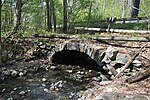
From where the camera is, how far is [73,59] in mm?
16750

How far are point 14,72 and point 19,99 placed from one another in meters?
3.39

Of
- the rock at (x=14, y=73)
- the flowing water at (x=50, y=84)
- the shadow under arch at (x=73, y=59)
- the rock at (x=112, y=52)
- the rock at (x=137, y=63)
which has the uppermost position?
the rock at (x=112, y=52)

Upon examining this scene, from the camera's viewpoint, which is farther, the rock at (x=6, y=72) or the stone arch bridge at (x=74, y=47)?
the rock at (x=6, y=72)

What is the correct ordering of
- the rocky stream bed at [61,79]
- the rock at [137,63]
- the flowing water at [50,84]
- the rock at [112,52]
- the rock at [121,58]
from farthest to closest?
the rock at [112,52] → the rock at [121,58] → the flowing water at [50,84] → the rock at [137,63] → the rocky stream bed at [61,79]

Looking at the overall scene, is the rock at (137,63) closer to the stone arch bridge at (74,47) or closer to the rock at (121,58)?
the rock at (121,58)

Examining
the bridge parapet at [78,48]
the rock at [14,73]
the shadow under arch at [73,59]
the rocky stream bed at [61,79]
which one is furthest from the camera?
the shadow under arch at [73,59]

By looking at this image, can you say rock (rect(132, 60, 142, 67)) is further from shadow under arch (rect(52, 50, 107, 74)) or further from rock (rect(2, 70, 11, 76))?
rock (rect(2, 70, 11, 76))

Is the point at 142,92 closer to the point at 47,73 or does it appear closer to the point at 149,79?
the point at 149,79

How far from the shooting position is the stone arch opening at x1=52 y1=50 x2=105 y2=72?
15782 millimetres

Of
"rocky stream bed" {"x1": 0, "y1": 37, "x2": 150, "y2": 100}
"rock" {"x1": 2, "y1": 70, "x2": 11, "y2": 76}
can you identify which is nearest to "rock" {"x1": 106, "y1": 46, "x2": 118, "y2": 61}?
"rocky stream bed" {"x1": 0, "y1": 37, "x2": 150, "y2": 100}

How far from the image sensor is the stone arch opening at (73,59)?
51.8 ft

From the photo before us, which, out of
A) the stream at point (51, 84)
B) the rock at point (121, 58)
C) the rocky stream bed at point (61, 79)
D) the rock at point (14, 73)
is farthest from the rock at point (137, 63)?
the rock at point (14, 73)

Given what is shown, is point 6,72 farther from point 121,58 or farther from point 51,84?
point 121,58

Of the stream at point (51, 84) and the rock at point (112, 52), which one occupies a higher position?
the rock at point (112, 52)
